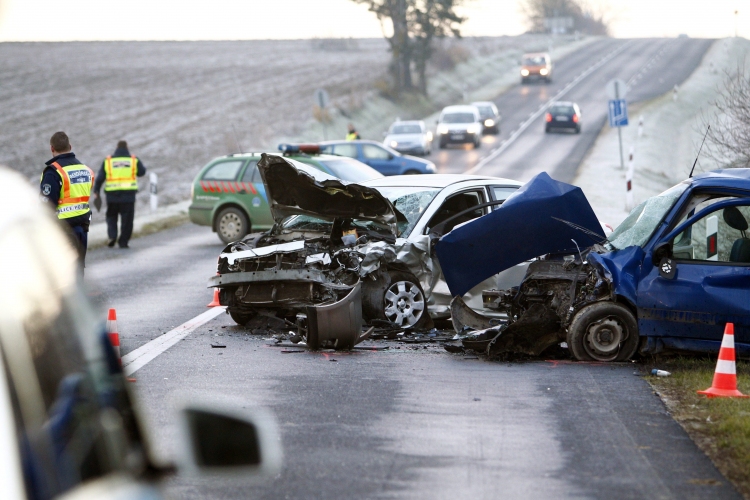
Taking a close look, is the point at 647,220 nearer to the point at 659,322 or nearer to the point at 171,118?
the point at 659,322

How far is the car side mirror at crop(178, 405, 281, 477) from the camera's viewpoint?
2482 mm

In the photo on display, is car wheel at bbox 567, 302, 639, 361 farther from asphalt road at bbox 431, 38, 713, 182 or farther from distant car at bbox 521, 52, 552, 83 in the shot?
distant car at bbox 521, 52, 552, 83

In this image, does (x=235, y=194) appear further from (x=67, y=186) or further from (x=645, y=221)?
(x=645, y=221)

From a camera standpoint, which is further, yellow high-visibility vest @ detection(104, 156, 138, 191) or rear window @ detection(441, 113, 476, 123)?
rear window @ detection(441, 113, 476, 123)

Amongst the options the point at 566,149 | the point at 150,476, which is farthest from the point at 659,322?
the point at 566,149

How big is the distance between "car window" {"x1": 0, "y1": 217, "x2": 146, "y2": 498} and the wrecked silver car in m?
7.33

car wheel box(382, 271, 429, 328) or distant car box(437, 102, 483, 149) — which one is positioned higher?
car wheel box(382, 271, 429, 328)

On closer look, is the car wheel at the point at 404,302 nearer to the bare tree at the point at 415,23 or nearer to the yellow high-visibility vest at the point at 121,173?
the yellow high-visibility vest at the point at 121,173

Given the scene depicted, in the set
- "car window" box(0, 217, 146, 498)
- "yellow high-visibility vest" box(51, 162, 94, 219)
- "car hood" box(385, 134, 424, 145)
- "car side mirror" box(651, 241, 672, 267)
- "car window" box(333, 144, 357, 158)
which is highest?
"car window" box(0, 217, 146, 498)

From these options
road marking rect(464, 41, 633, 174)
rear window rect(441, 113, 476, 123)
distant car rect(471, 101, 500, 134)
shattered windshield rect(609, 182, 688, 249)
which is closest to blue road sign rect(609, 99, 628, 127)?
road marking rect(464, 41, 633, 174)

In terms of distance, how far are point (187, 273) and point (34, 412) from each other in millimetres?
14654

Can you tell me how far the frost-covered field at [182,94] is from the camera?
4756 cm

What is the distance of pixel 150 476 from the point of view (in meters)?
2.56

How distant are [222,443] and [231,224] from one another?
60.5 ft
